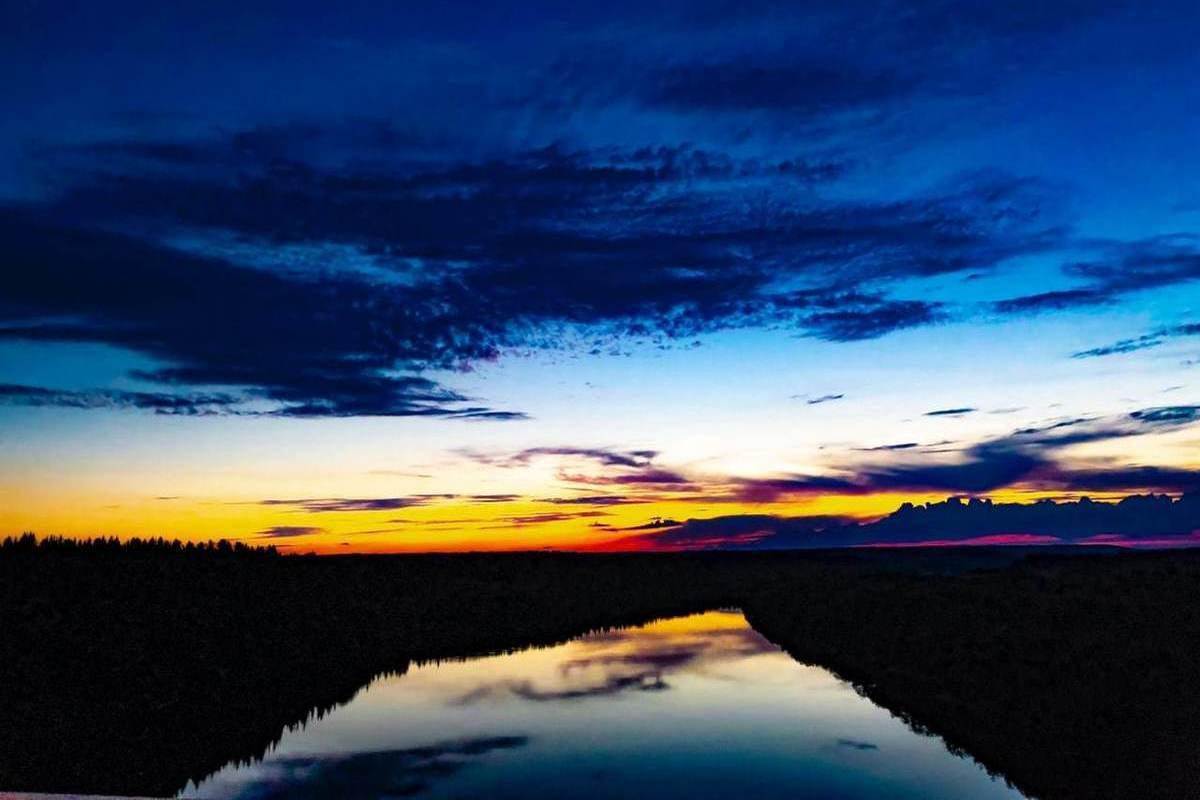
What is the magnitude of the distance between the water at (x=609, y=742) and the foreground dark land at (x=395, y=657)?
1.12 metres

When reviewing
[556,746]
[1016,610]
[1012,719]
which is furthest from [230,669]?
[1016,610]

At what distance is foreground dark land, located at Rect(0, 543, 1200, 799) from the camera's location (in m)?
20.2

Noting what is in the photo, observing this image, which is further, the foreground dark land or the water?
the water

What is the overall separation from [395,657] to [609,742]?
49.1 ft

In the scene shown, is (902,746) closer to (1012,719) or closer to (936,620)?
(1012,719)

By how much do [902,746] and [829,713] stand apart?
14.1ft

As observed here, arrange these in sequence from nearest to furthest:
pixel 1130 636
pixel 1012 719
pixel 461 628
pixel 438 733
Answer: pixel 1012 719 → pixel 438 733 → pixel 1130 636 → pixel 461 628

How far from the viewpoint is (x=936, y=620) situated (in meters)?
42.3

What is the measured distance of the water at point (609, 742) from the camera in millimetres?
20453

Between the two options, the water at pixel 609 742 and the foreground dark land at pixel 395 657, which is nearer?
the foreground dark land at pixel 395 657

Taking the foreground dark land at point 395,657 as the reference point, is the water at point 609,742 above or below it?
below

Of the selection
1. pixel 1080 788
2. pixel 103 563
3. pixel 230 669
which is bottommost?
pixel 1080 788

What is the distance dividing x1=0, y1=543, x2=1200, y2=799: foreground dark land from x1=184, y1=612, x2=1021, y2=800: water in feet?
3.69

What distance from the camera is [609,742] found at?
25.0m
